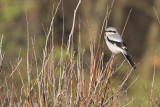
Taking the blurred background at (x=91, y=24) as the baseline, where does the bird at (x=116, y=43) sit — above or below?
above

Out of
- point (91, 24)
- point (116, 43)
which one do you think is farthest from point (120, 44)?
point (91, 24)

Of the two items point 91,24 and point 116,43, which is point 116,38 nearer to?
point 116,43

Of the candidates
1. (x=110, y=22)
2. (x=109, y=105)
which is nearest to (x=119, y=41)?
(x=109, y=105)

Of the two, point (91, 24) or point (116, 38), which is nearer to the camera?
point (116, 38)

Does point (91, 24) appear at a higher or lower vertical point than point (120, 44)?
lower

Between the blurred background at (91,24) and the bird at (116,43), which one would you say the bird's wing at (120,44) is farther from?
the blurred background at (91,24)

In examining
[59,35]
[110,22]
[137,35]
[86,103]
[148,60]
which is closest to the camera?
[86,103]

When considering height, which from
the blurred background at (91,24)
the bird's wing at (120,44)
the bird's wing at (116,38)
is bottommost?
the blurred background at (91,24)

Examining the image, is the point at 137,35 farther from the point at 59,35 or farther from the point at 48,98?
the point at 48,98

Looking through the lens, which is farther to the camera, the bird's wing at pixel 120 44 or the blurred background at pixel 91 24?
the blurred background at pixel 91 24

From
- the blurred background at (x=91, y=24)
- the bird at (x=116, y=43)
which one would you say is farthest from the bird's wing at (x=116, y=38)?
the blurred background at (x=91, y=24)

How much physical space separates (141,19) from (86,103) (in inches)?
588

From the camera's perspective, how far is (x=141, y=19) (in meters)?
18.0

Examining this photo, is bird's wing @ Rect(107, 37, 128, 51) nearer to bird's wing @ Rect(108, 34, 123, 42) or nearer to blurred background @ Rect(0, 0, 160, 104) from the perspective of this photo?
bird's wing @ Rect(108, 34, 123, 42)
